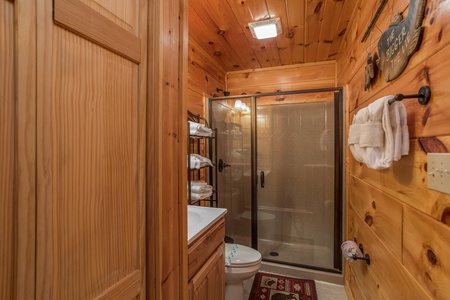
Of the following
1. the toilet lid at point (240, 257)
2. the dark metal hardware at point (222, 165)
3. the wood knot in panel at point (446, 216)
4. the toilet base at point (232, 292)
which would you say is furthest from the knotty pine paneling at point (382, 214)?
the dark metal hardware at point (222, 165)

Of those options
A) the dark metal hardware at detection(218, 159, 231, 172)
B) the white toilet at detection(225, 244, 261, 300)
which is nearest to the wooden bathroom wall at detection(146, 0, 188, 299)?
the white toilet at detection(225, 244, 261, 300)

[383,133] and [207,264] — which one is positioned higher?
[383,133]

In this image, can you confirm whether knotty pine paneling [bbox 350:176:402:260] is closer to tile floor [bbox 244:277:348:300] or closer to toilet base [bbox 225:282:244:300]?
tile floor [bbox 244:277:348:300]

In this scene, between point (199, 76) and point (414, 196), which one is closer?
point (414, 196)

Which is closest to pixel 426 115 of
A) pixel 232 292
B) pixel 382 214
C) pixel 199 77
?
pixel 382 214

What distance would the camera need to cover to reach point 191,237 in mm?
1093

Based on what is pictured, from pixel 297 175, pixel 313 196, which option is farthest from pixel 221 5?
pixel 313 196

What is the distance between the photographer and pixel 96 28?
1.94ft

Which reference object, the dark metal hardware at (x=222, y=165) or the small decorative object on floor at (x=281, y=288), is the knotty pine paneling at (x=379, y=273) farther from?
the dark metal hardware at (x=222, y=165)

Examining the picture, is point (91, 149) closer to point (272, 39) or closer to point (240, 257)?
point (240, 257)

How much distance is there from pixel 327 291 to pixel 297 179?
108cm

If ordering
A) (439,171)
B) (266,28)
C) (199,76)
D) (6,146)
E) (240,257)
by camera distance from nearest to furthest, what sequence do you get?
1. (6,146)
2. (439,171)
3. (240,257)
4. (266,28)
5. (199,76)

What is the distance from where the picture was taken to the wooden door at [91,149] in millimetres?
490

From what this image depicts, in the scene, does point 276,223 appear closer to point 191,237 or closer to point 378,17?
point 191,237
